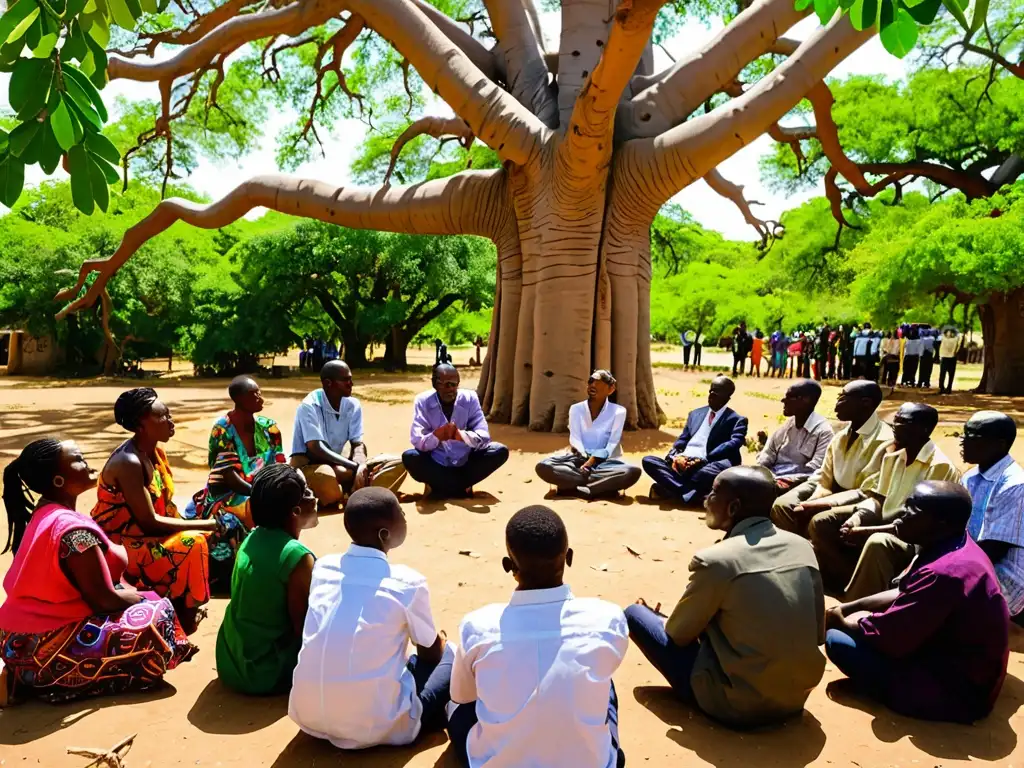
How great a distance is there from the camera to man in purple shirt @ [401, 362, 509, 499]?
6.34 meters

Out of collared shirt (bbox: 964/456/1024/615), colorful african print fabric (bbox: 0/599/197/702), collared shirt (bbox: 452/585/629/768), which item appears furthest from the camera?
collared shirt (bbox: 964/456/1024/615)

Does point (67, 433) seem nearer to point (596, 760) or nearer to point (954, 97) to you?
point (596, 760)

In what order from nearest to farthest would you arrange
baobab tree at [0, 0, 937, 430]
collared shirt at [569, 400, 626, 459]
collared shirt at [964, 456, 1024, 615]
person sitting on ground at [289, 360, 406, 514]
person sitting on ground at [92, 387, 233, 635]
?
collared shirt at [964, 456, 1024, 615] → person sitting on ground at [92, 387, 233, 635] → person sitting on ground at [289, 360, 406, 514] → collared shirt at [569, 400, 626, 459] → baobab tree at [0, 0, 937, 430]

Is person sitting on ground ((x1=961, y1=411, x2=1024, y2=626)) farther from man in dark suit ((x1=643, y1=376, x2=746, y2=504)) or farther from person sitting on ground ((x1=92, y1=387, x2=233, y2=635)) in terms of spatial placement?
person sitting on ground ((x1=92, y1=387, x2=233, y2=635))

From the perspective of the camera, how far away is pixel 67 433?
10.1m

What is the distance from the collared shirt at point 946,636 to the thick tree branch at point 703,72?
846 cm

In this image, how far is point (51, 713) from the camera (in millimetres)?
2963

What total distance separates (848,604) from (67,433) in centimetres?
1014

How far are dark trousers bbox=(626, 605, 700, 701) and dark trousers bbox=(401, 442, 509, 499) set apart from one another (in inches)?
132

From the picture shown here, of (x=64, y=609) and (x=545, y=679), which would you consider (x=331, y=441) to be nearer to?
(x=64, y=609)

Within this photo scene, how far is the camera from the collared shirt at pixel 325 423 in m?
5.87

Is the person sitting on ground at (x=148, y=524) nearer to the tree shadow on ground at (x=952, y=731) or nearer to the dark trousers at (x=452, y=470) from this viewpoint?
the dark trousers at (x=452, y=470)

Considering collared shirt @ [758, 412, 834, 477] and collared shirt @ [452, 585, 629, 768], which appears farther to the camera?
collared shirt @ [758, 412, 834, 477]

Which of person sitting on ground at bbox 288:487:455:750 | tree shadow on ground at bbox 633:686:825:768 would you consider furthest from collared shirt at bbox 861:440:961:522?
person sitting on ground at bbox 288:487:455:750
